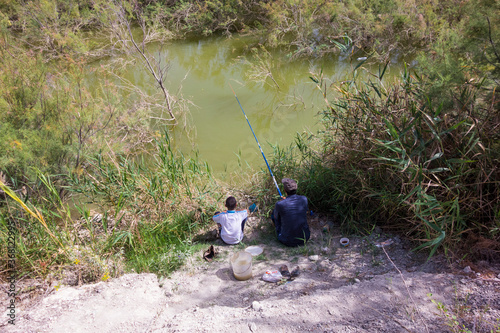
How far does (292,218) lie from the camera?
11.4 feet

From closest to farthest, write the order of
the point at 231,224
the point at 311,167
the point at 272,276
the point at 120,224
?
the point at 272,276, the point at 231,224, the point at 120,224, the point at 311,167

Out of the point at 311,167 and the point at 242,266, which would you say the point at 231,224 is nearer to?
the point at 242,266

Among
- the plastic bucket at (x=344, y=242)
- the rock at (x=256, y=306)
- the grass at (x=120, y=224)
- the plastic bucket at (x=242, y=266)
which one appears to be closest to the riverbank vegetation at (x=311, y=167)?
the grass at (x=120, y=224)

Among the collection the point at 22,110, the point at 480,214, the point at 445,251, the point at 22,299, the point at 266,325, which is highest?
the point at 22,110

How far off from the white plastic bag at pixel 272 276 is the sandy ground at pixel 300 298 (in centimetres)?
5

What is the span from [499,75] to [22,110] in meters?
5.53

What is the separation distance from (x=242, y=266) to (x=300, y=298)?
73 cm

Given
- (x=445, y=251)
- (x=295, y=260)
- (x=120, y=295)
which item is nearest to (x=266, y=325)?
(x=295, y=260)

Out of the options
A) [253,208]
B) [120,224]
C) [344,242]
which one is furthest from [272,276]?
[120,224]

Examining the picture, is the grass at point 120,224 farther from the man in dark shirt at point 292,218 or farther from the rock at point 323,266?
the rock at point 323,266

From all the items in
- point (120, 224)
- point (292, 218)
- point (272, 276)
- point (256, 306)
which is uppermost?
point (292, 218)

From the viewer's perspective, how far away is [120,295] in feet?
9.64

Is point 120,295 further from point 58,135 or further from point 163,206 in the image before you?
point 58,135

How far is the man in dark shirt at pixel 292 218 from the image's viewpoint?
3.47m
